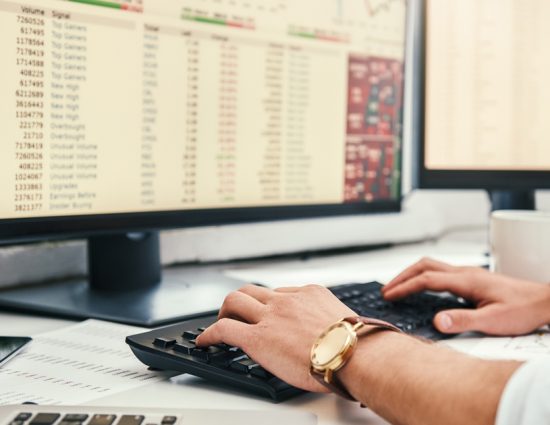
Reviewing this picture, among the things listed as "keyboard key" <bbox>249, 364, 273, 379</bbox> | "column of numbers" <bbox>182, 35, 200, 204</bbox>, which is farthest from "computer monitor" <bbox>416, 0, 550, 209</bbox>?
"keyboard key" <bbox>249, 364, 273, 379</bbox>

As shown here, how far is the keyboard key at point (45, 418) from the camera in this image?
1.31ft

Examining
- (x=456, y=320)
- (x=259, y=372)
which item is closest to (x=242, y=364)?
(x=259, y=372)

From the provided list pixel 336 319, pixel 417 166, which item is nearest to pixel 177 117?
pixel 336 319

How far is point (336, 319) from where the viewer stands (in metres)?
0.56

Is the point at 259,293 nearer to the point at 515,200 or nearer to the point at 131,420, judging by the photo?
the point at 131,420

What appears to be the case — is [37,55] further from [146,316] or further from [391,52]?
[391,52]

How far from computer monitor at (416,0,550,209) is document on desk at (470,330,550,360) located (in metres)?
0.44

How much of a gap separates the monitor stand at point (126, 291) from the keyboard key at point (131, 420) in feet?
1.02

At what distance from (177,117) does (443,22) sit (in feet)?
1.65

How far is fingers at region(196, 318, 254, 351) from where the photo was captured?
55cm

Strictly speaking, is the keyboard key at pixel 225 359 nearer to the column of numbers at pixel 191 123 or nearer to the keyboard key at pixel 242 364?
the keyboard key at pixel 242 364

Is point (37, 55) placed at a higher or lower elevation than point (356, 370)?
higher

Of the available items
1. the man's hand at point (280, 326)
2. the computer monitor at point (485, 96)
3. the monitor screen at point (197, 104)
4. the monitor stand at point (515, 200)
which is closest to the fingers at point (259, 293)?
the man's hand at point (280, 326)

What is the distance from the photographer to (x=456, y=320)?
0.69 meters
